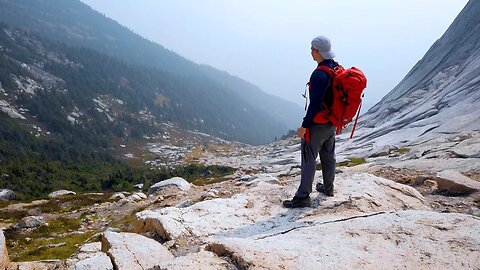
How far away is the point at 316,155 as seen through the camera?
29.2 ft

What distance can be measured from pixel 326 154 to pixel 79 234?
1314 cm

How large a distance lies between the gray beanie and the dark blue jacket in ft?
0.43

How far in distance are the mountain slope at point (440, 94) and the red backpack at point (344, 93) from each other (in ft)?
122

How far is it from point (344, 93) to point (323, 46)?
1208mm

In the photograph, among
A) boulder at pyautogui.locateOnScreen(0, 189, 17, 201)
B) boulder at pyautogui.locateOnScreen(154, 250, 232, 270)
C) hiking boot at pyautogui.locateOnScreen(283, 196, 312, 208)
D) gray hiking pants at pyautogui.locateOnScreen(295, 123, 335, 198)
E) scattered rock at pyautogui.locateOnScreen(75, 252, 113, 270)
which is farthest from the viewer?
boulder at pyautogui.locateOnScreen(0, 189, 17, 201)

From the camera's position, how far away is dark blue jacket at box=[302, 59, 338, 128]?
26.6 feet

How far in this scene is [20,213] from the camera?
25.4 metres

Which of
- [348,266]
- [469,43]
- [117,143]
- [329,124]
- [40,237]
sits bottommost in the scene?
[117,143]

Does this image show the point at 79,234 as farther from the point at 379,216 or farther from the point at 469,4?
the point at 469,4

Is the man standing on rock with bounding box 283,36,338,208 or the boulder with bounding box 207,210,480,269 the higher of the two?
the man standing on rock with bounding box 283,36,338,208

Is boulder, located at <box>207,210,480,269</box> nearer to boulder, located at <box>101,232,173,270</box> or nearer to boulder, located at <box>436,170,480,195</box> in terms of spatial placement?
boulder, located at <box>101,232,173,270</box>

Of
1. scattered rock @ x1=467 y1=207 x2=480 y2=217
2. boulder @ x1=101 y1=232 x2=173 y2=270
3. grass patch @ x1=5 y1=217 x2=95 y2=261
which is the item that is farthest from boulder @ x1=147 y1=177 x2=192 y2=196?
scattered rock @ x1=467 y1=207 x2=480 y2=217

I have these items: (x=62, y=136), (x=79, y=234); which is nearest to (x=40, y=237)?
(x=79, y=234)

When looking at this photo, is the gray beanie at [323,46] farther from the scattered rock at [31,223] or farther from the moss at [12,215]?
the moss at [12,215]
